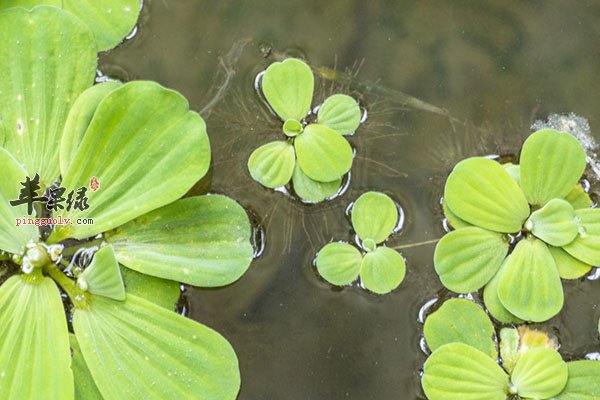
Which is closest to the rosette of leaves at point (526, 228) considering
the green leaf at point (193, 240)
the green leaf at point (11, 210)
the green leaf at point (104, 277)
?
the green leaf at point (193, 240)

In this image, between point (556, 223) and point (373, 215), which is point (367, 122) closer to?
point (373, 215)

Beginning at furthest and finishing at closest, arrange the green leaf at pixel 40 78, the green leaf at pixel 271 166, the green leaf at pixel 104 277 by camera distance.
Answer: the green leaf at pixel 271 166, the green leaf at pixel 40 78, the green leaf at pixel 104 277

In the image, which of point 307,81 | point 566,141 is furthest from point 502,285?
point 307,81

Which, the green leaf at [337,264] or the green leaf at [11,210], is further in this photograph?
the green leaf at [337,264]

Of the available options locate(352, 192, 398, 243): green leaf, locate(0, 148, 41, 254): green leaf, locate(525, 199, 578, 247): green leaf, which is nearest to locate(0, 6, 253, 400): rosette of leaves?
locate(0, 148, 41, 254): green leaf

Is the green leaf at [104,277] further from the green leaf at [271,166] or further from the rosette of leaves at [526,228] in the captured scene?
the rosette of leaves at [526,228]

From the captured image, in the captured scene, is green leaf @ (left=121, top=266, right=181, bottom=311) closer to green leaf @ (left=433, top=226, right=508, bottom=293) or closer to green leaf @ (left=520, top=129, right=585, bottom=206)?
green leaf @ (left=433, top=226, right=508, bottom=293)

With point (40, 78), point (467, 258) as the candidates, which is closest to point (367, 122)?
point (467, 258)
